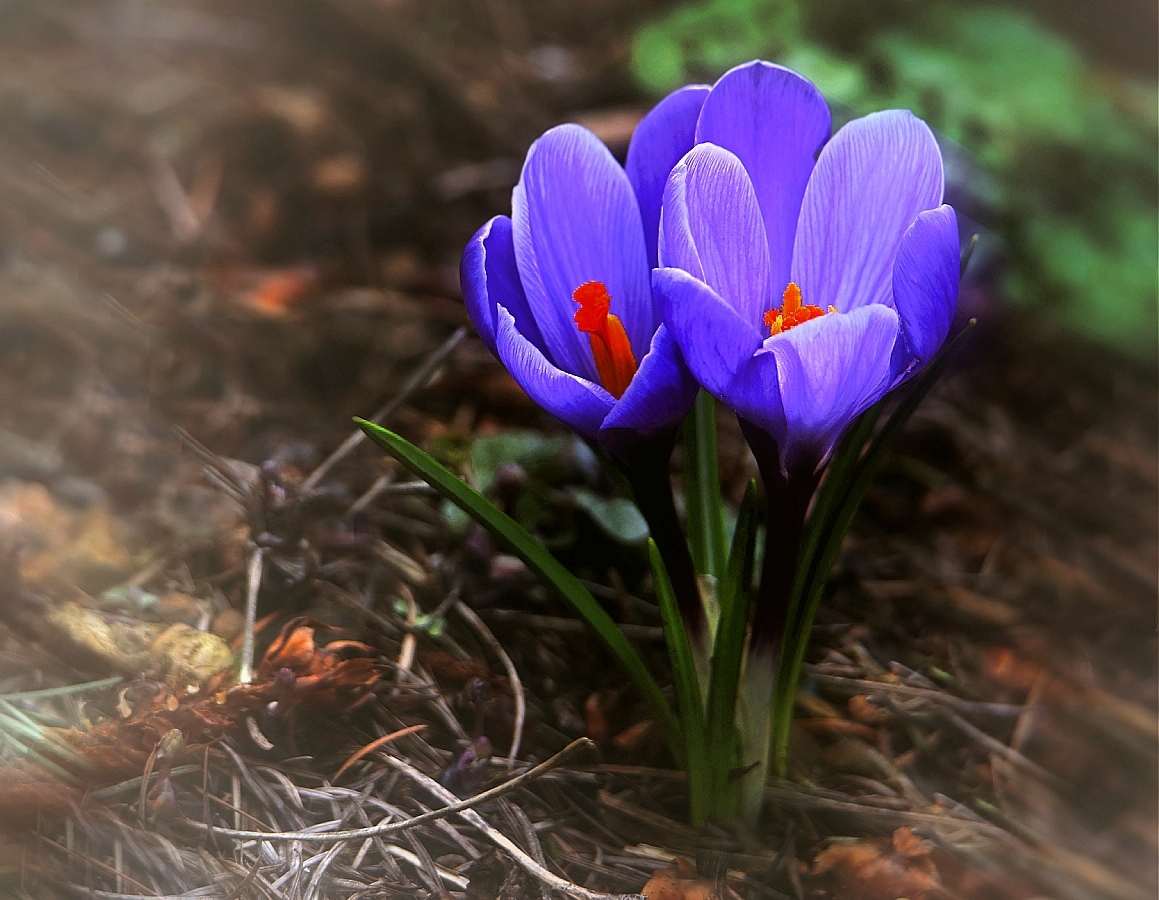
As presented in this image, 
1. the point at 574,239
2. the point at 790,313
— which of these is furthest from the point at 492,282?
the point at 790,313

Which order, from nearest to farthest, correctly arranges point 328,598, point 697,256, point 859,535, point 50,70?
point 697,256
point 328,598
point 859,535
point 50,70

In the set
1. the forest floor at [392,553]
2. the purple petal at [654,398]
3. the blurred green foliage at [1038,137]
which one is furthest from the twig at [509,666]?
the blurred green foliage at [1038,137]

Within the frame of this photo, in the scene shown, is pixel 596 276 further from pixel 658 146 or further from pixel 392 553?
pixel 392 553

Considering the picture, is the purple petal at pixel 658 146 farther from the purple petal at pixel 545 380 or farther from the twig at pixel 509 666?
the twig at pixel 509 666

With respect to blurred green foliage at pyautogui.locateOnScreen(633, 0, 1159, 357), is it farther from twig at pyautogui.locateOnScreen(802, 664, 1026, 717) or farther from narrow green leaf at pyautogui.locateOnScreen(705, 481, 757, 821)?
narrow green leaf at pyautogui.locateOnScreen(705, 481, 757, 821)

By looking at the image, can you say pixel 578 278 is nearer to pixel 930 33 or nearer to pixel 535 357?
pixel 535 357

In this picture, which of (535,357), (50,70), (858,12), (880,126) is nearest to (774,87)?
(880,126)
